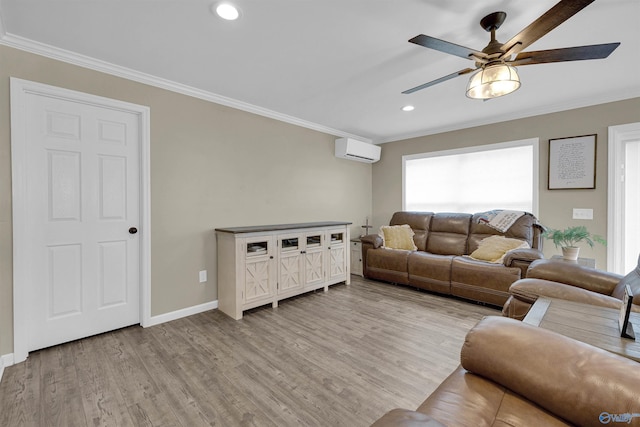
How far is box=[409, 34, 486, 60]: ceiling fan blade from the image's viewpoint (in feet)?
5.15

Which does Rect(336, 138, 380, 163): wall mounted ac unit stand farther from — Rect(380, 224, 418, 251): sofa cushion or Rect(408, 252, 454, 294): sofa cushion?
Rect(408, 252, 454, 294): sofa cushion

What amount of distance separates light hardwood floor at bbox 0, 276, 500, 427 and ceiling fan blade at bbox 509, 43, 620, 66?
7.19 feet

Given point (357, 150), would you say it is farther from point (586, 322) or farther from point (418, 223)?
point (586, 322)

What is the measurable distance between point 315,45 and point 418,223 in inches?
127

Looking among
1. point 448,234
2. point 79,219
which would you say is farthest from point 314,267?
point 79,219

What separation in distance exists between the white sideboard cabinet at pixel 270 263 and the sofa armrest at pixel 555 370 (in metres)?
2.34

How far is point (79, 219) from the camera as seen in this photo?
2389 mm

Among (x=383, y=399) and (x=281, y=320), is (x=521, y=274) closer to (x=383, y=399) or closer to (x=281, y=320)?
(x=383, y=399)

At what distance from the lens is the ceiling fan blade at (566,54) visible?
5.24ft

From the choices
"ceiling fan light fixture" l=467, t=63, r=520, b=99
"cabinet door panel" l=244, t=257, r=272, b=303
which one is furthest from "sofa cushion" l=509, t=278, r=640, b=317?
"cabinet door panel" l=244, t=257, r=272, b=303

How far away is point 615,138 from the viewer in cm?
312

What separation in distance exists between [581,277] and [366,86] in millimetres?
2454

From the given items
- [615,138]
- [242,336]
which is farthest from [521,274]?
[242,336]

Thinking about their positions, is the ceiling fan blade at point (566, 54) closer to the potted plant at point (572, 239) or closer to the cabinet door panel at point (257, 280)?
the potted plant at point (572, 239)
